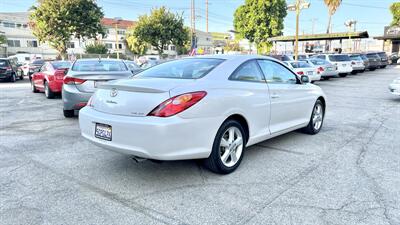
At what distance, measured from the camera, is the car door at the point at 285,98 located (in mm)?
4738

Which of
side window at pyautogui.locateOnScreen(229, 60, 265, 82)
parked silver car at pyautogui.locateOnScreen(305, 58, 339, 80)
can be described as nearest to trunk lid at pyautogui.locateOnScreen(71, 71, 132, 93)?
side window at pyautogui.locateOnScreen(229, 60, 265, 82)

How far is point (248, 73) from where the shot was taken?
4410 mm

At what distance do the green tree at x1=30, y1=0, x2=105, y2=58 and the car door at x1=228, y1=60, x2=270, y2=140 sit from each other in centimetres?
3161

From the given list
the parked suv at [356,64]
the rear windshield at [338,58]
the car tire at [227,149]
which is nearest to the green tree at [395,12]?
the parked suv at [356,64]

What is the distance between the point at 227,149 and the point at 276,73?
5.69 ft

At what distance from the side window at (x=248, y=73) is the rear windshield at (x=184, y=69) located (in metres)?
0.28

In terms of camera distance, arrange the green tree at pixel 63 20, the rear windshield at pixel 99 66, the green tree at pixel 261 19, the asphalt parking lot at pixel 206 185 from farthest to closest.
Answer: the green tree at pixel 261 19 → the green tree at pixel 63 20 → the rear windshield at pixel 99 66 → the asphalt parking lot at pixel 206 185

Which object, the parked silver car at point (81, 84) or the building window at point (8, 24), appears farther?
the building window at point (8, 24)

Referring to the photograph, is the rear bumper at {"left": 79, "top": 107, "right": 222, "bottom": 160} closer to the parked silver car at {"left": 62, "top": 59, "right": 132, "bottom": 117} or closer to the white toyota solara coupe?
the white toyota solara coupe

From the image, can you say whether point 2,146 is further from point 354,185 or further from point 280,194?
point 354,185

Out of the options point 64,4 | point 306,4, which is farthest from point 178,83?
point 64,4

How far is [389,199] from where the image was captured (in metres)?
3.32

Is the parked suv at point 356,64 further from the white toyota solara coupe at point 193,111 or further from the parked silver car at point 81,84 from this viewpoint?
the white toyota solara coupe at point 193,111

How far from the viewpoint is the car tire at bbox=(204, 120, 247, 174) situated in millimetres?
3787
